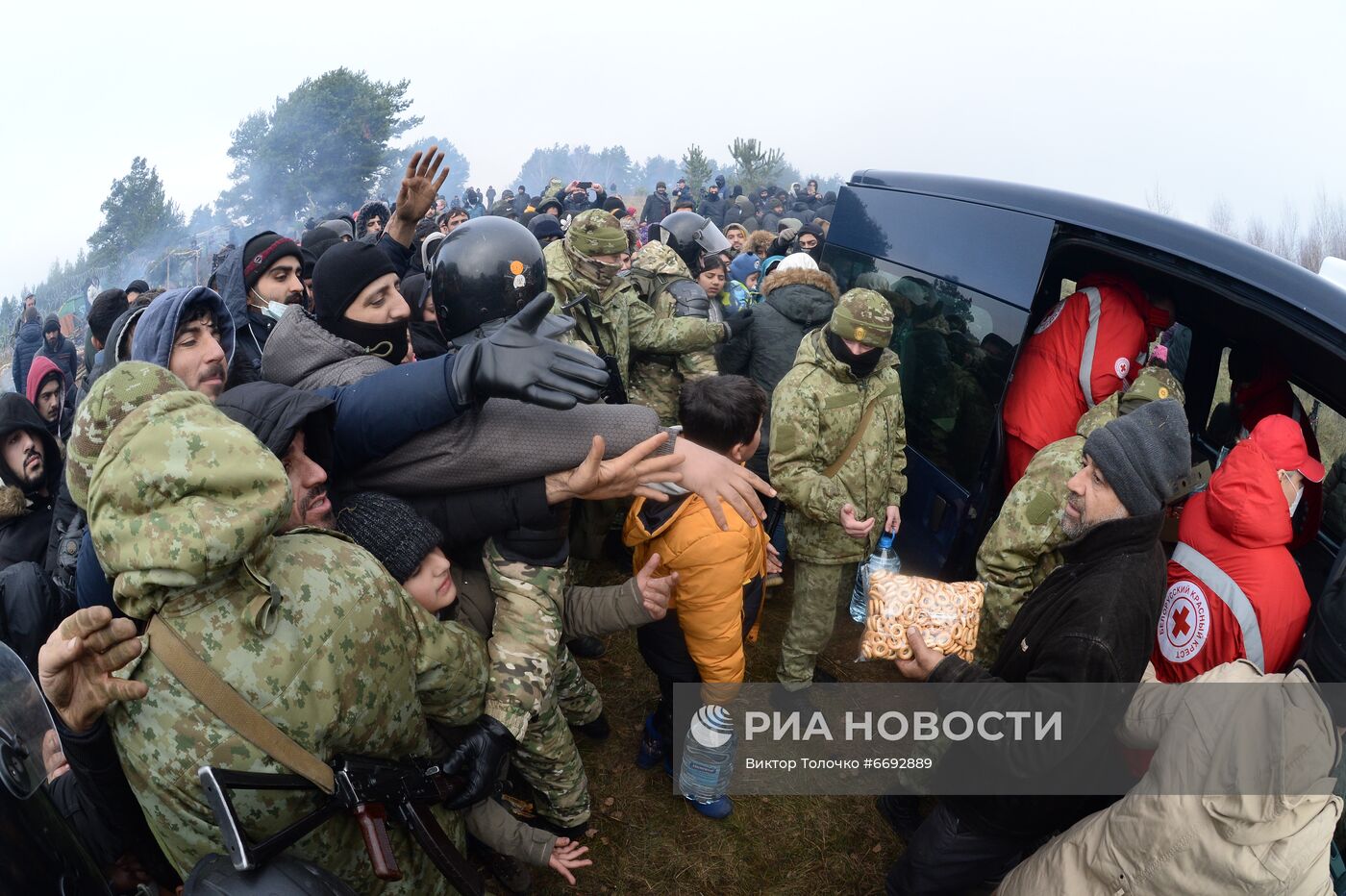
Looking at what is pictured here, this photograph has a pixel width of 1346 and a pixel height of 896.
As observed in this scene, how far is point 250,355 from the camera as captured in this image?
3.43 meters

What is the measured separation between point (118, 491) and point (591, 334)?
3139mm

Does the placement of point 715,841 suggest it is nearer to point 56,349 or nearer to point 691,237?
point 691,237

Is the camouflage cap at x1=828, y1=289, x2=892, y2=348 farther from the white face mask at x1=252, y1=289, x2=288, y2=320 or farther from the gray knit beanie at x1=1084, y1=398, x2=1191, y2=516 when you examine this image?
the white face mask at x1=252, y1=289, x2=288, y2=320

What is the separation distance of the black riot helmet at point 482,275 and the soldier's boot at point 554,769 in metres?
1.45

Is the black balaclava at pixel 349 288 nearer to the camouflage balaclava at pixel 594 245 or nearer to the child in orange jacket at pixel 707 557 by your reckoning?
the child in orange jacket at pixel 707 557

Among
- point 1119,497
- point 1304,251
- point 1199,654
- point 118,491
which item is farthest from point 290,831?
point 1304,251

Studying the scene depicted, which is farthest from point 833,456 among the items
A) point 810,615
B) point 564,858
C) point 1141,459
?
point 564,858

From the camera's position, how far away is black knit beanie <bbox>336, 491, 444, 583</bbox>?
203cm

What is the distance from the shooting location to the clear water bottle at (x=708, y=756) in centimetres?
310

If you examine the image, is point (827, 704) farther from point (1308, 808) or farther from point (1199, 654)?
point (1308, 808)

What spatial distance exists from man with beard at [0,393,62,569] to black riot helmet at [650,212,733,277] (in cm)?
530

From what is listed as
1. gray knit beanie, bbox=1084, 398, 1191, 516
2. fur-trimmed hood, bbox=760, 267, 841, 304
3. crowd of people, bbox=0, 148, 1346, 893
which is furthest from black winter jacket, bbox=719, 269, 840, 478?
gray knit beanie, bbox=1084, 398, 1191, 516

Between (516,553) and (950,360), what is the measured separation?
251 centimetres

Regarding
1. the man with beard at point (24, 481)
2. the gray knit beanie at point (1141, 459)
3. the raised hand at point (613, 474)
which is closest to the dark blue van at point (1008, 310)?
the gray knit beanie at point (1141, 459)
